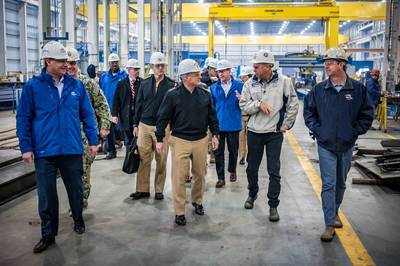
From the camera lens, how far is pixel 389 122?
16.2 m

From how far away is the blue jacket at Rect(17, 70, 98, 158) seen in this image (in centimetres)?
402

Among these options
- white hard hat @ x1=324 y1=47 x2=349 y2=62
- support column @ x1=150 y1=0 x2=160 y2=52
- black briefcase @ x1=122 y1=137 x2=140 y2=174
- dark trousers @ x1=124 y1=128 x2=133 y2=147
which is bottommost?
black briefcase @ x1=122 y1=137 x2=140 y2=174

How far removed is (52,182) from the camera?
4.18 metres

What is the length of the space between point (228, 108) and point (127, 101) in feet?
5.24

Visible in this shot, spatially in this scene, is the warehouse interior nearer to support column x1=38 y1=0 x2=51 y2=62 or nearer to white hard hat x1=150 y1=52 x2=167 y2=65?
support column x1=38 y1=0 x2=51 y2=62

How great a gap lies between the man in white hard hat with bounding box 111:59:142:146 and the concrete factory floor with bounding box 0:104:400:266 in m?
0.97

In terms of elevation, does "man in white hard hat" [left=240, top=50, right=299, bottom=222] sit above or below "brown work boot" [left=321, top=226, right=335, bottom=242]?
above

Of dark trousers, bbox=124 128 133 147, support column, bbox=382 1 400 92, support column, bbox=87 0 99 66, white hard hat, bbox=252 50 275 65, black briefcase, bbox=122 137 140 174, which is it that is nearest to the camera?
white hard hat, bbox=252 50 275 65

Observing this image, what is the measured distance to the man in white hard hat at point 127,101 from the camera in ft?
22.1

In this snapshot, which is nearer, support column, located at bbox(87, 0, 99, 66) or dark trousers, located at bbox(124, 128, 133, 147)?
dark trousers, located at bbox(124, 128, 133, 147)

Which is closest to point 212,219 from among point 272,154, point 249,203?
point 249,203

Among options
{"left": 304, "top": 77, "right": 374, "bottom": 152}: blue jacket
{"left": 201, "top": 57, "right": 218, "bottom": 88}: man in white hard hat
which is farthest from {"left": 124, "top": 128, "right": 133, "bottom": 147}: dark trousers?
{"left": 304, "top": 77, "right": 374, "bottom": 152}: blue jacket

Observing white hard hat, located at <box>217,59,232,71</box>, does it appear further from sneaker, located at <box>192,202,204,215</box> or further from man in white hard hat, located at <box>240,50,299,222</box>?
sneaker, located at <box>192,202,204,215</box>

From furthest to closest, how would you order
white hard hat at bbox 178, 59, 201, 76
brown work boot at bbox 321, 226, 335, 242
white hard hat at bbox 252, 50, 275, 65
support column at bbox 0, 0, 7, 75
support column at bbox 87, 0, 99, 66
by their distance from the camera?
support column at bbox 0, 0, 7, 75 → support column at bbox 87, 0, 99, 66 → white hard hat at bbox 252, 50, 275, 65 → white hard hat at bbox 178, 59, 201, 76 → brown work boot at bbox 321, 226, 335, 242
